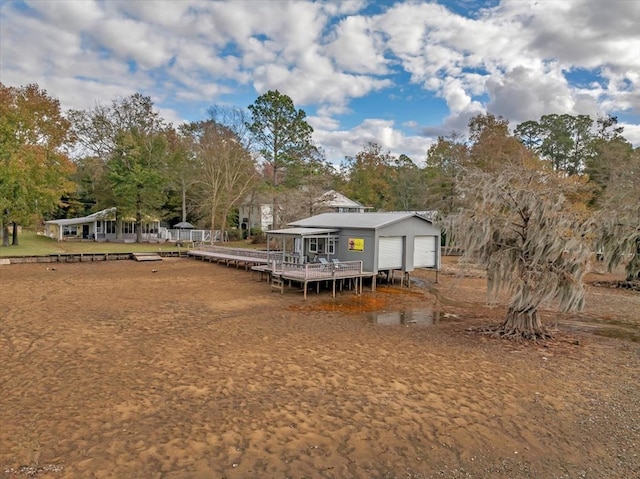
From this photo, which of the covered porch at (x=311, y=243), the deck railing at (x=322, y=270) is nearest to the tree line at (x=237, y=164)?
the deck railing at (x=322, y=270)

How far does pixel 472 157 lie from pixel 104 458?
117 ft

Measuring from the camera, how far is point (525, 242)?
36.4 feet

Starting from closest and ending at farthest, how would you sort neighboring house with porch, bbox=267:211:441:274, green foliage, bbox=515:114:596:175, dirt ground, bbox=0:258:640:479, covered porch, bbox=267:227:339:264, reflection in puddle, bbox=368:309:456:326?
1. dirt ground, bbox=0:258:640:479
2. reflection in puddle, bbox=368:309:456:326
3. neighboring house with porch, bbox=267:211:441:274
4. covered porch, bbox=267:227:339:264
5. green foliage, bbox=515:114:596:175

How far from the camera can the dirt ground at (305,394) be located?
5.50m

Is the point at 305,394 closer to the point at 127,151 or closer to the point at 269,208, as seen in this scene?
the point at 127,151

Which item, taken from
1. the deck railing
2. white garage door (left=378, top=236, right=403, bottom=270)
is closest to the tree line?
white garage door (left=378, top=236, right=403, bottom=270)

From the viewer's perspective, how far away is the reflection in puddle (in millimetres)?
13555

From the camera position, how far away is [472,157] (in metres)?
35.1

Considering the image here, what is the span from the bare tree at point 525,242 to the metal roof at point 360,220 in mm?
7337

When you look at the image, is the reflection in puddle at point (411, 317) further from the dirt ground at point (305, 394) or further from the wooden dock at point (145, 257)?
the wooden dock at point (145, 257)

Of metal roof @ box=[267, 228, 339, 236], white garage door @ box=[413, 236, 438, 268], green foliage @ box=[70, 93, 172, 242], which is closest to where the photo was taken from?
metal roof @ box=[267, 228, 339, 236]

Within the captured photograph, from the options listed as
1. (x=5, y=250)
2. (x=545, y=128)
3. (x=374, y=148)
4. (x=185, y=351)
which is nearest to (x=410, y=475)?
(x=185, y=351)

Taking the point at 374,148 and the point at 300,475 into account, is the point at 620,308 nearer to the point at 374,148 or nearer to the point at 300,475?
the point at 300,475

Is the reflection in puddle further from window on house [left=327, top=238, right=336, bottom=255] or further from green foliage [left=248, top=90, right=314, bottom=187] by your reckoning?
green foliage [left=248, top=90, right=314, bottom=187]
